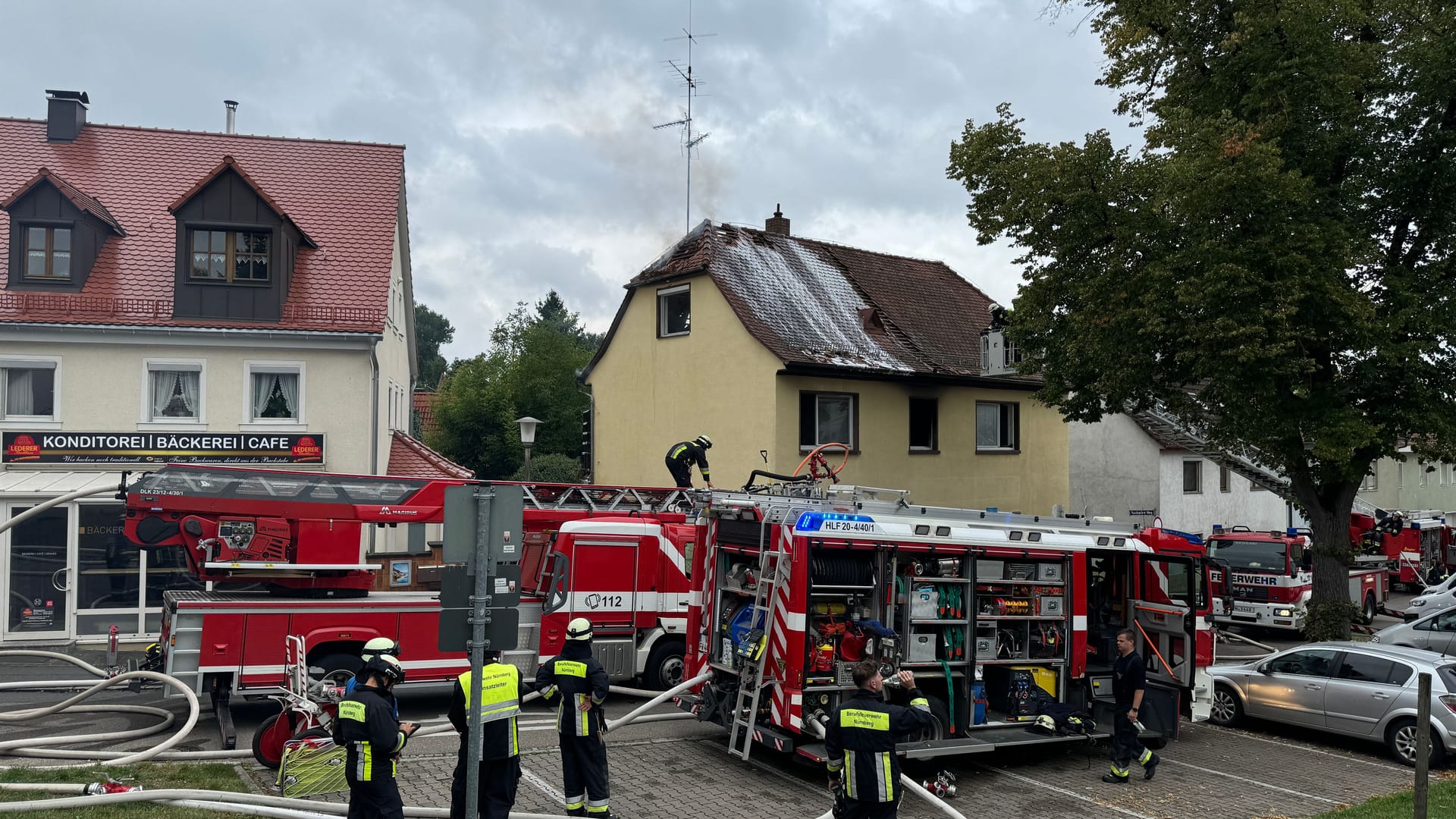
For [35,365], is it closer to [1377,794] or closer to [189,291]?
[189,291]

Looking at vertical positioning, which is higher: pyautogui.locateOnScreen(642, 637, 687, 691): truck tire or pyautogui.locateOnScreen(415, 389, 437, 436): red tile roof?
pyautogui.locateOnScreen(415, 389, 437, 436): red tile roof

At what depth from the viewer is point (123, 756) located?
10227 mm

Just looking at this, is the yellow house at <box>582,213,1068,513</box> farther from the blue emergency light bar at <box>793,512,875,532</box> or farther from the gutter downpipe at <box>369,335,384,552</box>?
the blue emergency light bar at <box>793,512,875,532</box>

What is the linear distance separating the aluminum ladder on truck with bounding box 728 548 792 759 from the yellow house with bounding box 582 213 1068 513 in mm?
11493

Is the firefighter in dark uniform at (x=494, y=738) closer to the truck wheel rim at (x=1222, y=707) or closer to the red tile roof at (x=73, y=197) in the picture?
the truck wheel rim at (x=1222, y=707)

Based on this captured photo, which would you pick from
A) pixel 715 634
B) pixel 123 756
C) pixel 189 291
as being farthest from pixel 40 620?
pixel 715 634

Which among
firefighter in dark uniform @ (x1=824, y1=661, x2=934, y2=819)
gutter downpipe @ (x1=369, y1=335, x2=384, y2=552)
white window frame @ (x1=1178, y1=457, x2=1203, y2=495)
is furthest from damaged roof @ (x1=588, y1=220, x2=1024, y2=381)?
firefighter in dark uniform @ (x1=824, y1=661, x2=934, y2=819)

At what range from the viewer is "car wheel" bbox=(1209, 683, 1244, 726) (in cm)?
1471

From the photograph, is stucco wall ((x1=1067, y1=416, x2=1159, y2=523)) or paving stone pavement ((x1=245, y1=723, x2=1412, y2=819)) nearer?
paving stone pavement ((x1=245, y1=723, x2=1412, y2=819))

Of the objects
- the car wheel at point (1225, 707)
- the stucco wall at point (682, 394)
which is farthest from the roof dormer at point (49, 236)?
the car wheel at point (1225, 707)

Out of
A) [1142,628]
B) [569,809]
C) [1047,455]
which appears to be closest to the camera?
[569,809]

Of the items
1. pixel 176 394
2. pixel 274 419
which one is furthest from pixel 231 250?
pixel 274 419

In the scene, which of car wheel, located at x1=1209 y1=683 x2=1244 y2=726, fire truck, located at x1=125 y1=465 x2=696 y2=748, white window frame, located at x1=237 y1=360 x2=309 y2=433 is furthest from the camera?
white window frame, located at x1=237 y1=360 x2=309 y2=433

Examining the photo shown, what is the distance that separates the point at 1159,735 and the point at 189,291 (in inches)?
738
